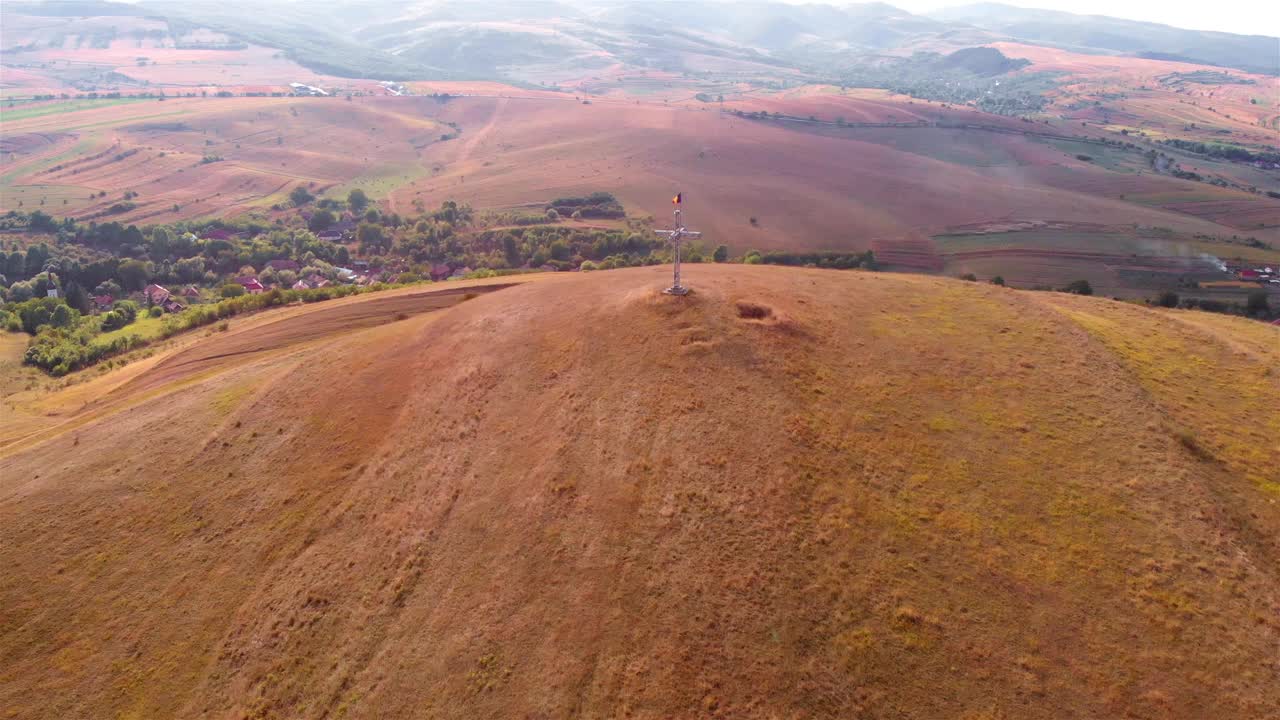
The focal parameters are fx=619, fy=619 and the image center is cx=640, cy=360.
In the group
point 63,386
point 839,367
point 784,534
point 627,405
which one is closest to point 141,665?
point 627,405

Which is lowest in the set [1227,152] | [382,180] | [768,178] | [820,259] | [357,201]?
[820,259]

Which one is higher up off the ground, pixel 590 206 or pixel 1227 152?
pixel 1227 152

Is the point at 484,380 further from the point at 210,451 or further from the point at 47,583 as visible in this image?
the point at 47,583

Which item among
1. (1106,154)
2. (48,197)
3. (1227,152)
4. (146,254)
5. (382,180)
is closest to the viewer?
(146,254)

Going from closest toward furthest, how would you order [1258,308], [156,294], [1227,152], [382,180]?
[1258,308] → [156,294] → [382,180] → [1227,152]

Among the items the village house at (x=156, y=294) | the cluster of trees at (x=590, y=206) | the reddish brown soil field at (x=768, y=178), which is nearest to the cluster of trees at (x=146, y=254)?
the village house at (x=156, y=294)

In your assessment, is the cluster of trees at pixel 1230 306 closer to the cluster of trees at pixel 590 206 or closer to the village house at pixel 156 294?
the cluster of trees at pixel 590 206

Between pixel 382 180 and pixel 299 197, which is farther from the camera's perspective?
pixel 382 180

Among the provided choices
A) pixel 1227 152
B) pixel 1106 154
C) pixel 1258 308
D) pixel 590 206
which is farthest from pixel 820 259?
pixel 1227 152

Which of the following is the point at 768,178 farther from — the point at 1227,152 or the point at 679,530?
the point at 1227,152
